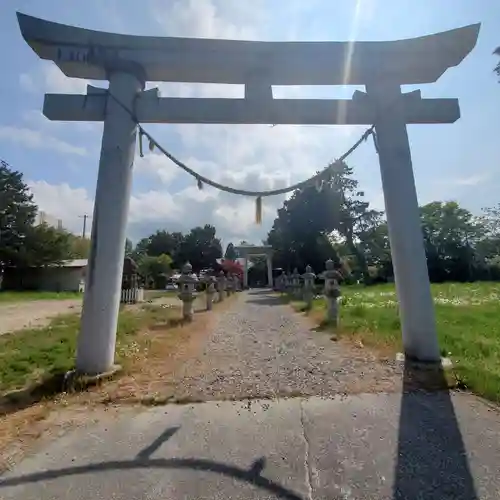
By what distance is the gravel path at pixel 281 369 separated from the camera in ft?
12.1

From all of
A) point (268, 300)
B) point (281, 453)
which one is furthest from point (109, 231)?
point (268, 300)

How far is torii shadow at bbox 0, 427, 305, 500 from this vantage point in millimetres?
2133

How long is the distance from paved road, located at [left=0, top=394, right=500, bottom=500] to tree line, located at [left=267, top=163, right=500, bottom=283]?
779 inches

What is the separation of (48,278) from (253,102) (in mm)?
30730

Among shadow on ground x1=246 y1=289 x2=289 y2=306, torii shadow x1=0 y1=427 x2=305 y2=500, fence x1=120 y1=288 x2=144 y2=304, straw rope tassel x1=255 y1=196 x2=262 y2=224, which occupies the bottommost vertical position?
torii shadow x1=0 y1=427 x2=305 y2=500

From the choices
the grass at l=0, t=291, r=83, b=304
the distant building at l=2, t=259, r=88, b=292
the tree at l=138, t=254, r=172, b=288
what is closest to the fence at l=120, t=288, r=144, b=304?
the grass at l=0, t=291, r=83, b=304

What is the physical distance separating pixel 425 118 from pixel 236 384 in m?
4.01

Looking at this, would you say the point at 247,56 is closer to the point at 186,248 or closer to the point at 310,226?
the point at 310,226

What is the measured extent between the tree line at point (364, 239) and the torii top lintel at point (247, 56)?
17.4 metres

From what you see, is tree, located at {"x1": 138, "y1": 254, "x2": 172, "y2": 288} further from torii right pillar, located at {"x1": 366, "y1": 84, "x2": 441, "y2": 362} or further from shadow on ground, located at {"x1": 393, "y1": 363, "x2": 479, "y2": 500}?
shadow on ground, located at {"x1": 393, "y1": 363, "x2": 479, "y2": 500}

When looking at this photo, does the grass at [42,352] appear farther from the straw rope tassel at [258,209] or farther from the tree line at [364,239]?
the tree line at [364,239]

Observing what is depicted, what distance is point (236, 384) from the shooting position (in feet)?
12.8

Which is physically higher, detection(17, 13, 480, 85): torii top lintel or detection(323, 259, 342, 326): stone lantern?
detection(17, 13, 480, 85): torii top lintel

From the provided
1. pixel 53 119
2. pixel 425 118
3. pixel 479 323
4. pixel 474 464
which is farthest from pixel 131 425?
pixel 479 323
